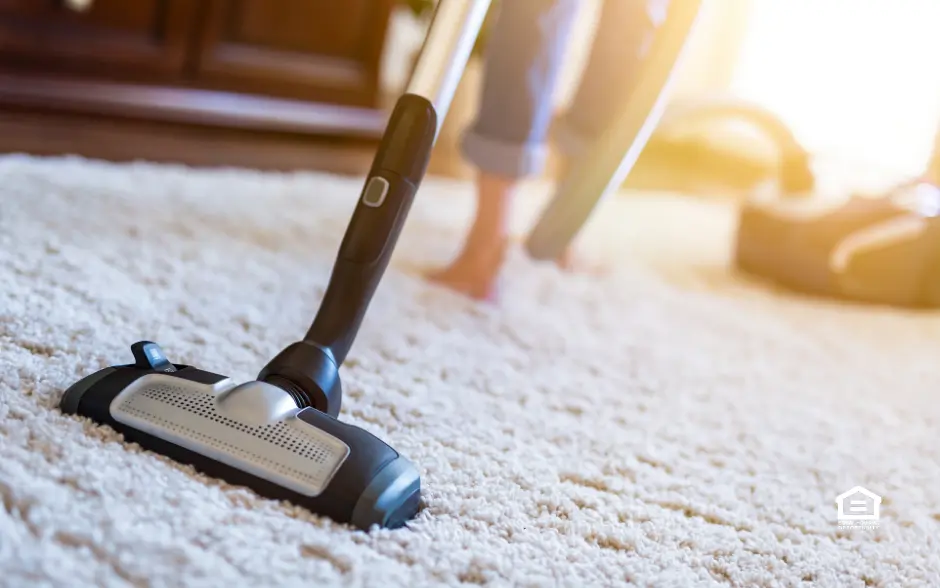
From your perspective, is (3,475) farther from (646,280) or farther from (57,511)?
(646,280)

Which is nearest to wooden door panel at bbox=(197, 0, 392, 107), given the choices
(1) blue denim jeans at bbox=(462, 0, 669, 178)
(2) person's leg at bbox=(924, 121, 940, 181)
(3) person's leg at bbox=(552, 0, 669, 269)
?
(3) person's leg at bbox=(552, 0, 669, 269)

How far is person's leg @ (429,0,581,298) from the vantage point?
107 cm

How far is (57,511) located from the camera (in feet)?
1.71

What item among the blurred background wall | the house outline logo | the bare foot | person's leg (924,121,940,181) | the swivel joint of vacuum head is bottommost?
the swivel joint of vacuum head

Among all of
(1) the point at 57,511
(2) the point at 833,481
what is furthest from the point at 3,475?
(2) the point at 833,481

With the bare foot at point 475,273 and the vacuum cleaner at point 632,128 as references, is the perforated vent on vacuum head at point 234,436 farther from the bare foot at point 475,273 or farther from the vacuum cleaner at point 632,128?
the bare foot at point 475,273

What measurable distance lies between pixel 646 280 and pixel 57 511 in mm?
998

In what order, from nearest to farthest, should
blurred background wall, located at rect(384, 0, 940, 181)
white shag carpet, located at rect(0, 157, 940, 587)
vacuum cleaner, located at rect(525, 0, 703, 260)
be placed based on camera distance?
white shag carpet, located at rect(0, 157, 940, 587), vacuum cleaner, located at rect(525, 0, 703, 260), blurred background wall, located at rect(384, 0, 940, 181)

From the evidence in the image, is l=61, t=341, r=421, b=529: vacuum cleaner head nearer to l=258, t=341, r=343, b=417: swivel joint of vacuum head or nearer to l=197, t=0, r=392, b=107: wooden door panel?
l=258, t=341, r=343, b=417: swivel joint of vacuum head

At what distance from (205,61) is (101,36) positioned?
0.19 meters

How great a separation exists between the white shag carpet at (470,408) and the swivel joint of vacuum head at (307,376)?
0.08 meters

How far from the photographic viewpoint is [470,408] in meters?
0.82

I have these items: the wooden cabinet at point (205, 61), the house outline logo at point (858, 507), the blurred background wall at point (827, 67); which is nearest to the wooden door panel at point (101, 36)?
the wooden cabinet at point (205, 61)

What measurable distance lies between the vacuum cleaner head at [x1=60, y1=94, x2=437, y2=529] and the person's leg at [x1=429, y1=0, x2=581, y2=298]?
410 millimetres
